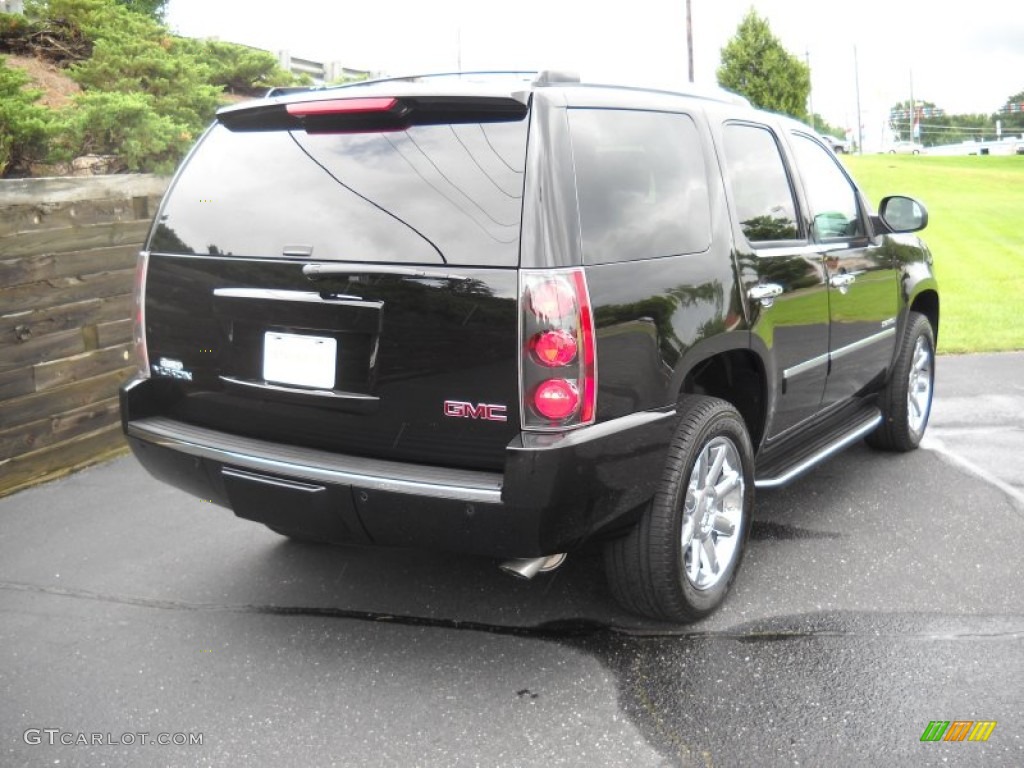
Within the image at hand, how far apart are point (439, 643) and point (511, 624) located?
30 centimetres

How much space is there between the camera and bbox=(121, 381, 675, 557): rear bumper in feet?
9.78

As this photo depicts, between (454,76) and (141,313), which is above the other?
(454,76)

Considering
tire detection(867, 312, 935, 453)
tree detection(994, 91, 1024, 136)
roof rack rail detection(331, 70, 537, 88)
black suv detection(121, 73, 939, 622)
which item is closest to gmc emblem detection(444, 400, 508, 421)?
black suv detection(121, 73, 939, 622)

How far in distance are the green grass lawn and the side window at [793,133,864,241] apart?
464 cm

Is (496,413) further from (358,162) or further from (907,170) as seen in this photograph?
(907,170)

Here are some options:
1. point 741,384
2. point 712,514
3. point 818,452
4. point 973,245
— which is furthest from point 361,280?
point 973,245

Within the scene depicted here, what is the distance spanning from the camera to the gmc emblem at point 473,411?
3027 millimetres

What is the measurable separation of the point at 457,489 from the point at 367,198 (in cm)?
98

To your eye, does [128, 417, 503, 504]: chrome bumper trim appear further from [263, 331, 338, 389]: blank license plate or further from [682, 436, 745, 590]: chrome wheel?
[682, 436, 745, 590]: chrome wheel

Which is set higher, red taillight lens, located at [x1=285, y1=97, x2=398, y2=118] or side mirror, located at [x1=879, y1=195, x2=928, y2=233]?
red taillight lens, located at [x1=285, y1=97, x2=398, y2=118]

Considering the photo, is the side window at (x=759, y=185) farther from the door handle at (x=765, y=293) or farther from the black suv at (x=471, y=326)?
the door handle at (x=765, y=293)

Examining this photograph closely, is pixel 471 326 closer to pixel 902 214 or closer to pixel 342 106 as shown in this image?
pixel 342 106

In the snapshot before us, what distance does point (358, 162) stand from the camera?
3.29 m

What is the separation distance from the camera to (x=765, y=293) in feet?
13.2
